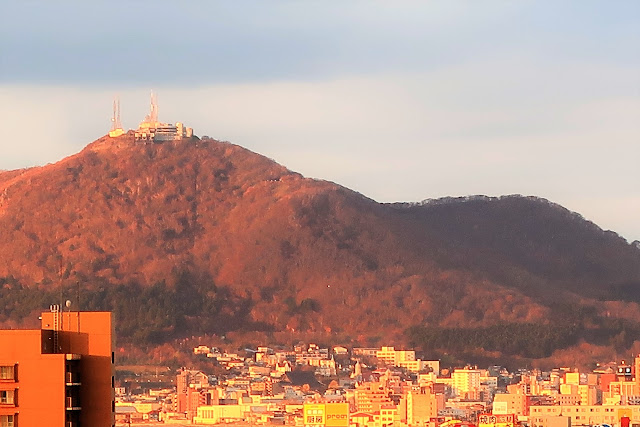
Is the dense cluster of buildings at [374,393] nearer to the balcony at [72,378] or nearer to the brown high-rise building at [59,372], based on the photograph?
the brown high-rise building at [59,372]

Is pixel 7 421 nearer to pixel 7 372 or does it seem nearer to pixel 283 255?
pixel 7 372

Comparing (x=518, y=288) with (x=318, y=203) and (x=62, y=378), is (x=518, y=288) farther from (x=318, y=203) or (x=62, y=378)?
(x=62, y=378)

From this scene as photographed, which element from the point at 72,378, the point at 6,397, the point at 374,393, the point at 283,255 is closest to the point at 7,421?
the point at 6,397

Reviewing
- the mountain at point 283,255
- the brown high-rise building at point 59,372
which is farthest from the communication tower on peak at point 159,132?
the brown high-rise building at point 59,372

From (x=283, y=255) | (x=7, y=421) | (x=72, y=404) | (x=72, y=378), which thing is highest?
(x=283, y=255)

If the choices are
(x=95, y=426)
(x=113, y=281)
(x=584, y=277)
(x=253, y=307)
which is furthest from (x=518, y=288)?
(x=95, y=426)
